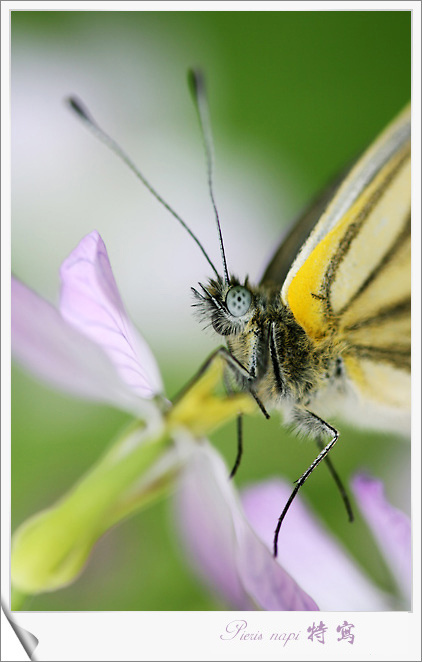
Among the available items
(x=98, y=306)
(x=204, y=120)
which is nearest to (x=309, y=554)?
(x=98, y=306)

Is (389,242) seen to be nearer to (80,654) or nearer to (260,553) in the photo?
(260,553)

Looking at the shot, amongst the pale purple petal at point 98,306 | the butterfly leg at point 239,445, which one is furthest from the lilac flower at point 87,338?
the butterfly leg at point 239,445

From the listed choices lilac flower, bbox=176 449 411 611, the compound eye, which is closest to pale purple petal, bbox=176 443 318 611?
lilac flower, bbox=176 449 411 611

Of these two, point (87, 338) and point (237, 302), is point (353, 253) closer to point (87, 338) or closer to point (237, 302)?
point (237, 302)

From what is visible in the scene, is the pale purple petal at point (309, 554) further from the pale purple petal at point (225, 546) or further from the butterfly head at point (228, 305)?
the butterfly head at point (228, 305)

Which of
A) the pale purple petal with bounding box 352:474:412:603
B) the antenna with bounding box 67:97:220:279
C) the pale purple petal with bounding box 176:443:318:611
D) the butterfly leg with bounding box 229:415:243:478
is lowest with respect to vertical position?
the pale purple petal with bounding box 176:443:318:611

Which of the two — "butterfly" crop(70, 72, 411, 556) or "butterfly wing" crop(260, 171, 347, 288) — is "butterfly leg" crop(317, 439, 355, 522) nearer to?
"butterfly" crop(70, 72, 411, 556)
